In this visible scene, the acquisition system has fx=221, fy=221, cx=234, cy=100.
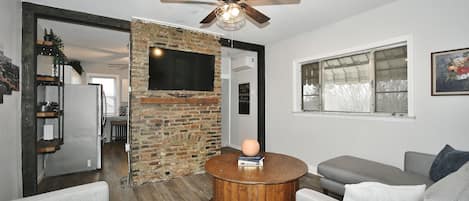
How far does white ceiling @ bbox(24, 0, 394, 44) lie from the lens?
112 inches

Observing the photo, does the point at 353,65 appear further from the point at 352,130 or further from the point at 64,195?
the point at 64,195

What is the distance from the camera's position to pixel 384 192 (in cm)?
109

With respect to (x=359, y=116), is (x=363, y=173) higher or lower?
lower

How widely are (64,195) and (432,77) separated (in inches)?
144

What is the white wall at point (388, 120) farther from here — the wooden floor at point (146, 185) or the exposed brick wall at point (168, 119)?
the exposed brick wall at point (168, 119)

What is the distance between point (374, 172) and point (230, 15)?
2.22 m

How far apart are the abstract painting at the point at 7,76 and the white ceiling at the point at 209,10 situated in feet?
3.31

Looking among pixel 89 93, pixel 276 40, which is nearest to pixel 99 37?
pixel 89 93

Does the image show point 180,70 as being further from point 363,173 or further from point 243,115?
point 363,173

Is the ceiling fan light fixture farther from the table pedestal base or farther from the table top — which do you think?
the table pedestal base

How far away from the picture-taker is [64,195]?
1.55 metres

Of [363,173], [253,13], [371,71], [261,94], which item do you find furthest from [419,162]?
[261,94]

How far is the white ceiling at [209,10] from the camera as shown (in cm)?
284

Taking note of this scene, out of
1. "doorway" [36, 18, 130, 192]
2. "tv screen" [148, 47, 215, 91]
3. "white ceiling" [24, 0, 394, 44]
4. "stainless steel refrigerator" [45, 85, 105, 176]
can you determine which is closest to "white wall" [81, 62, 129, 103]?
"doorway" [36, 18, 130, 192]
